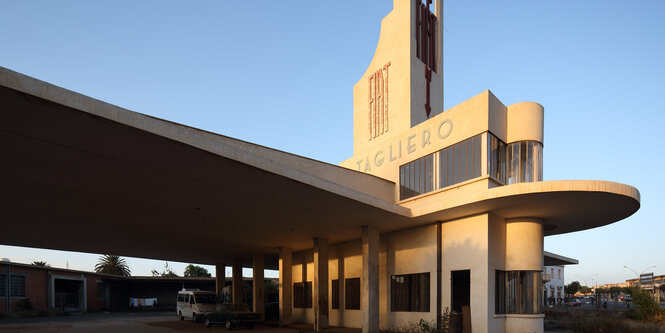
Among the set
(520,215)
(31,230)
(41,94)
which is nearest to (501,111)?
(520,215)

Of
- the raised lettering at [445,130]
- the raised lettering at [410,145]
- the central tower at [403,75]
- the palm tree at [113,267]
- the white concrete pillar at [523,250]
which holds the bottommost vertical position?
the palm tree at [113,267]

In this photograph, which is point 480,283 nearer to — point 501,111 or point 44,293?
point 501,111

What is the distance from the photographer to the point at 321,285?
2355 cm

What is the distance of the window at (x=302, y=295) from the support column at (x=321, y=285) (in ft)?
22.4

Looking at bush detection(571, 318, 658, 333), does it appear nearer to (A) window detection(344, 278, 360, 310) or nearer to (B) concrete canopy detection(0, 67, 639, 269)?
(B) concrete canopy detection(0, 67, 639, 269)

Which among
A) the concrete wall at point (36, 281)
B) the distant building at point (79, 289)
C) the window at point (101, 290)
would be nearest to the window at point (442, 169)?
the distant building at point (79, 289)

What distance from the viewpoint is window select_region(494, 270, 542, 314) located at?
711 inches

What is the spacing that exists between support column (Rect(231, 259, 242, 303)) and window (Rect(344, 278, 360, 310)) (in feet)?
46.7

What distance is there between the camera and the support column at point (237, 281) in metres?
37.7

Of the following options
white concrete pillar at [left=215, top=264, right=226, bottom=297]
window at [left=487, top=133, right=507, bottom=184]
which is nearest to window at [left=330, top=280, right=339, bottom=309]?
window at [left=487, top=133, right=507, bottom=184]

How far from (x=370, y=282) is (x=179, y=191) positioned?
9.15m

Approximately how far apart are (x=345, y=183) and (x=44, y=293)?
32834 millimetres

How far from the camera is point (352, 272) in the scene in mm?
25656

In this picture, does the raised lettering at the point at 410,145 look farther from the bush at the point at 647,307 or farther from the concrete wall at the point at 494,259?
the bush at the point at 647,307
